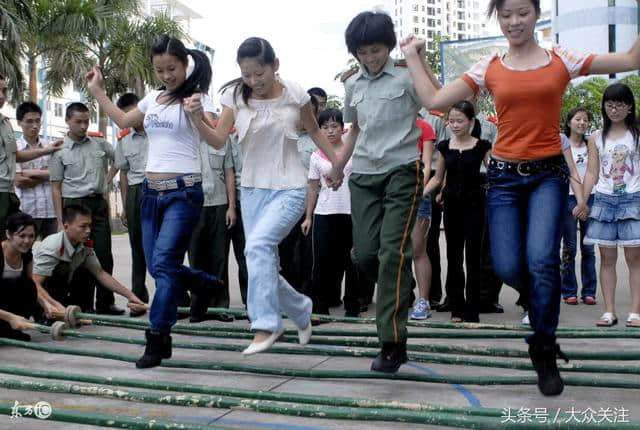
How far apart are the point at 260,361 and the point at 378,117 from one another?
167 cm

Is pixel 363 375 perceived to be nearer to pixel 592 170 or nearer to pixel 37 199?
pixel 592 170

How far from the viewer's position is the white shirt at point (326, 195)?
6411mm

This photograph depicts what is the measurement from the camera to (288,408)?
330 centimetres

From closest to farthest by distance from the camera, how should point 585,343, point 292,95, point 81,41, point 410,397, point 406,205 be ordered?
1. point 410,397
2. point 406,205
3. point 292,95
4. point 585,343
5. point 81,41

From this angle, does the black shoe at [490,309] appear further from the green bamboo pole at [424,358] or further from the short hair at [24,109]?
the short hair at [24,109]

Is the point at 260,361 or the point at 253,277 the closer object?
the point at 253,277

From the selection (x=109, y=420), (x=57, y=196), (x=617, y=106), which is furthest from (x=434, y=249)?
(x=109, y=420)

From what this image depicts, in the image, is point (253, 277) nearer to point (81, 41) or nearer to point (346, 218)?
point (346, 218)

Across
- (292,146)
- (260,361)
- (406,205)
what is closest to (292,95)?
(292,146)

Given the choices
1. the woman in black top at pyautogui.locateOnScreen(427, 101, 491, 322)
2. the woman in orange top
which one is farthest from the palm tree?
the woman in orange top

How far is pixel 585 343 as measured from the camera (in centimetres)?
525

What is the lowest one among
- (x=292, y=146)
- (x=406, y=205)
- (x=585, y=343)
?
(x=585, y=343)

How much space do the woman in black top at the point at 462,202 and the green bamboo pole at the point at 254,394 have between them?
2.78 meters

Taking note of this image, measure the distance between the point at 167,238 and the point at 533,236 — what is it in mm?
2041
